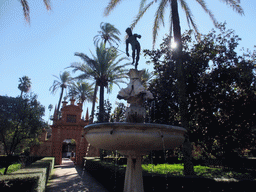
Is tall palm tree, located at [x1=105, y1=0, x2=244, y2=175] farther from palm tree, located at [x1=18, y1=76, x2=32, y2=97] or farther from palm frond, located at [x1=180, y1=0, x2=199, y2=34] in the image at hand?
palm tree, located at [x1=18, y1=76, x2=32, y2=97]

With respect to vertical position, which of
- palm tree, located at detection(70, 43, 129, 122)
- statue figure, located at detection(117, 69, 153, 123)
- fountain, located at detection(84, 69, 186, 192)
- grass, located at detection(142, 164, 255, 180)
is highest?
palm tree, located at detection(70, 43, 129, 122)

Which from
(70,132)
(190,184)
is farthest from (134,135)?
(70,132)

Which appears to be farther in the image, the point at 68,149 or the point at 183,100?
the point at 68,149

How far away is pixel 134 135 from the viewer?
363 cm

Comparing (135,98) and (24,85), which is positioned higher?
(24,85)

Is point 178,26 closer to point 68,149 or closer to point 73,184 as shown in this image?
point 73,184

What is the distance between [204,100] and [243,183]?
4.03 metres

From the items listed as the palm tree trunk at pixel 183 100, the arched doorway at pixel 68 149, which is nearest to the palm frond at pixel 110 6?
the palm tree trunk at pixel 183 100

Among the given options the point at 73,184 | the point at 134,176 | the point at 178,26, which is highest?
the point at 178,26

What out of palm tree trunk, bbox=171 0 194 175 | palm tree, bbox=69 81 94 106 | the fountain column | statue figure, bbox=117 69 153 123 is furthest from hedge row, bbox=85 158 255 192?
palm tree, bbox=69 81 94 106

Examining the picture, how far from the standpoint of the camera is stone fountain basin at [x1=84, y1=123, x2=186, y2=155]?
365 centimetres

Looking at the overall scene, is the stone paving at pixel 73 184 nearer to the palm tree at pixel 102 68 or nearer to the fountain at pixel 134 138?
the fountain at pixel 134 138

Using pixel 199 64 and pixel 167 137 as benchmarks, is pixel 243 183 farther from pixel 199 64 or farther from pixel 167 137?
pixel 199 64

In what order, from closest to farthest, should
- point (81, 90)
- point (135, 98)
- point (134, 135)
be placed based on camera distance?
point (134, 135) < point (135, 98) < point (81, 90)
